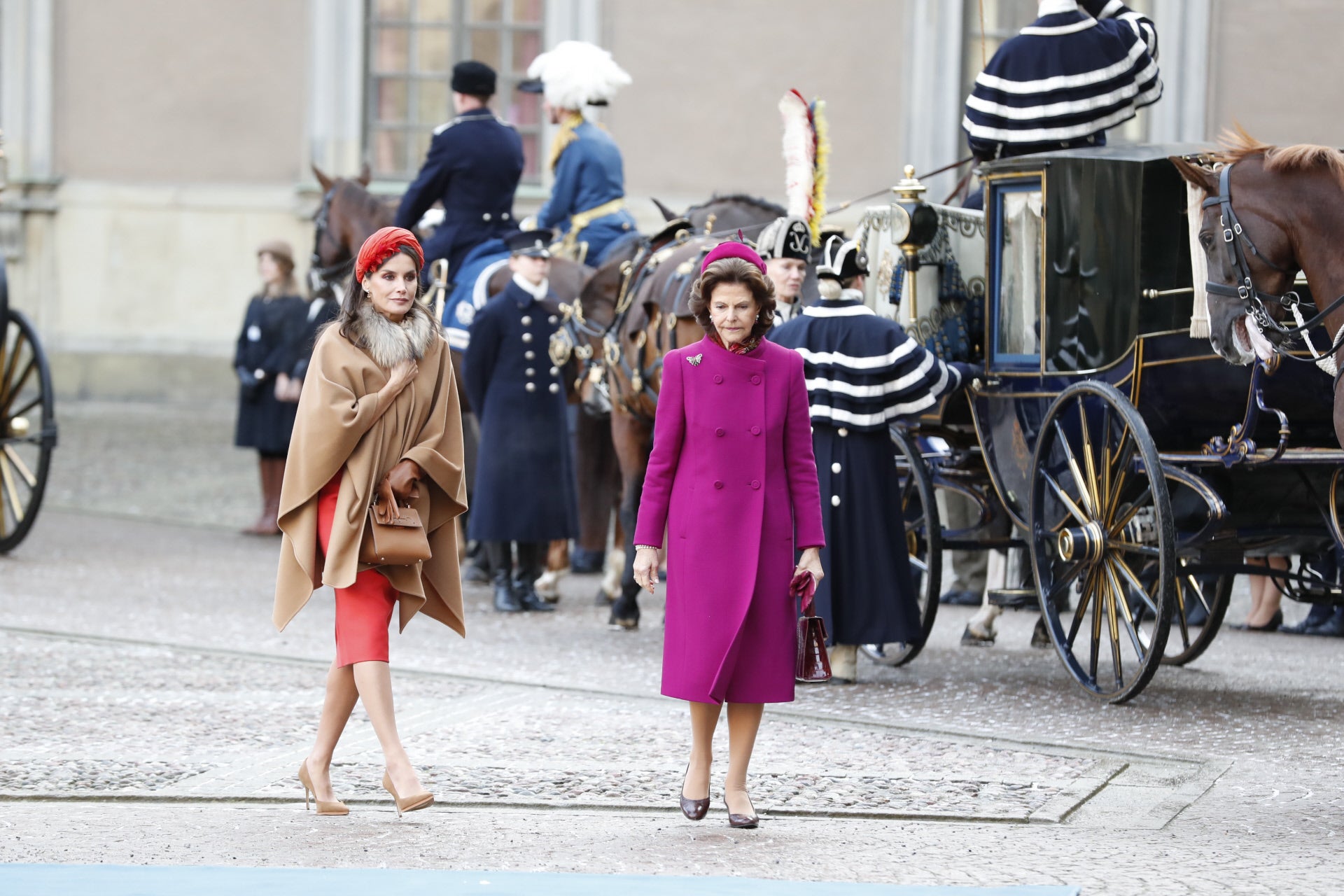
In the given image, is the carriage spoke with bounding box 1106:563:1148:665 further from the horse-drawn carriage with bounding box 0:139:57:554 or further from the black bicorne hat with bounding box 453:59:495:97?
the horse-drawn carriage with bounding box 0:139:57:554

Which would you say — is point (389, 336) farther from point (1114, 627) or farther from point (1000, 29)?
point (1000, 29)

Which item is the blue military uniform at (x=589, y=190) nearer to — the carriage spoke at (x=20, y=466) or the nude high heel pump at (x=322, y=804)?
the carriage spoke at (x=20, y=466)

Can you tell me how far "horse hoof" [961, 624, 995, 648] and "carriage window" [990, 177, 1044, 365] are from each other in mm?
1769

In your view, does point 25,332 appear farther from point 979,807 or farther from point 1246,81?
point 1246,81

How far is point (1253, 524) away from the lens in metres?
7.03

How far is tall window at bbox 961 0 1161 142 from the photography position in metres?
17.3

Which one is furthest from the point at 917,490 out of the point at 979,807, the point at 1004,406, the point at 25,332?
the point at 25,332

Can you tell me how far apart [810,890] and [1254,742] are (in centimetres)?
253

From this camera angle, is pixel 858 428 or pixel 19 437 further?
pixel 19 437

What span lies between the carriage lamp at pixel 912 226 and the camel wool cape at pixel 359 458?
268 centimetres

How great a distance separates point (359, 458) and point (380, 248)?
57cm

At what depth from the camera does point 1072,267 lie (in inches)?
279

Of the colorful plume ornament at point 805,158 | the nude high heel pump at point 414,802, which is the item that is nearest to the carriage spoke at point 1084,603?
the colorful plume ornament at point 805,158

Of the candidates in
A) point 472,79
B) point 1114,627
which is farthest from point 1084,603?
point 472,79
